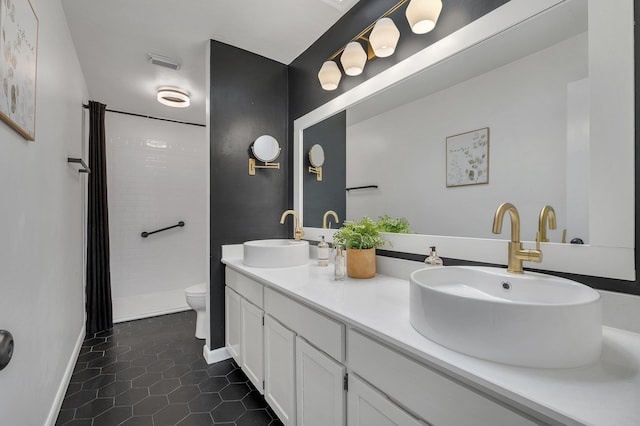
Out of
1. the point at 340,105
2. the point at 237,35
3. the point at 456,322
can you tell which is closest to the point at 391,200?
the point at 340,105

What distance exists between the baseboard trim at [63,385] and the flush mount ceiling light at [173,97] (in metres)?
2.33

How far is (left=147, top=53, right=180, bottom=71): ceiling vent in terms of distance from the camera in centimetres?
236

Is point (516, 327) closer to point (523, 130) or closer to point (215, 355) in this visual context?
point (523, 130)

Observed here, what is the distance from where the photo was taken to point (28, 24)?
1.16m

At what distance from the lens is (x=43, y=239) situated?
4.70 ft

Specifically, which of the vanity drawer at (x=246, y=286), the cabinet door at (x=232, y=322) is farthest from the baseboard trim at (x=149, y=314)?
the vanity drawer at (x=246, y=286)

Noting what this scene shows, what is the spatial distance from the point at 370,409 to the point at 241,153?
1.97m

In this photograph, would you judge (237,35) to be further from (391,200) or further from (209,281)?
(209,281)

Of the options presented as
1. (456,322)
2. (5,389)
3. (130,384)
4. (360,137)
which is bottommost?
(130,384)

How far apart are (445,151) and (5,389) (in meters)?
1.92

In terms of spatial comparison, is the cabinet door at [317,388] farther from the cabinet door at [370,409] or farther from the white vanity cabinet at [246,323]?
the white vanity cabinet at [246,323]

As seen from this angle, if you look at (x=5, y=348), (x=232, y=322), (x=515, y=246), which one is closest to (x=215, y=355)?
(x=232, y=322)

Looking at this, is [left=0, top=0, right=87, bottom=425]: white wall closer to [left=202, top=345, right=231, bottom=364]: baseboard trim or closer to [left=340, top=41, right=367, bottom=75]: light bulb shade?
[left=202, top=345, right=231, bottom=364]: baseboard trim

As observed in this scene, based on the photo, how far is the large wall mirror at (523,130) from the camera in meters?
0.86
